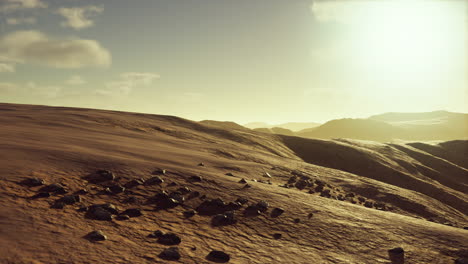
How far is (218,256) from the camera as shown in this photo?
15.3 feet

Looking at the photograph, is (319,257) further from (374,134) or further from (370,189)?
(374,134)

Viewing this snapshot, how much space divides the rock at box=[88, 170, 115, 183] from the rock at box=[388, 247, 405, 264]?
6.54m

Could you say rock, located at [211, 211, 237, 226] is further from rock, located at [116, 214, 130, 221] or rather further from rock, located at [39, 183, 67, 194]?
rock, located at [39, 183, 67, 194]

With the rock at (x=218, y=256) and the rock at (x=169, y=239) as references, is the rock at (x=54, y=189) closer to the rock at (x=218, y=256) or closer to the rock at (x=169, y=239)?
the rock at (x=169, y=239)

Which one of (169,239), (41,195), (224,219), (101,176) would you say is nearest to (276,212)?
(224,219)

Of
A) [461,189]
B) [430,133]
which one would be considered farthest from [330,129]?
[461,189]

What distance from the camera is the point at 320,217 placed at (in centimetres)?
712

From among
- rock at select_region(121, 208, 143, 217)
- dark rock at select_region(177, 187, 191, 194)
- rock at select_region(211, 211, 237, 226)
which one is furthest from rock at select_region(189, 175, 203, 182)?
rock at select_region(121, 208, 143, 217)

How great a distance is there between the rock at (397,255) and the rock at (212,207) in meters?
3.56

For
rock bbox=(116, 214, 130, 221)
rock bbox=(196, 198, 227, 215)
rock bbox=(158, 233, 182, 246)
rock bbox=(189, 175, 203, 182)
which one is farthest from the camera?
rock bbox=(189, 175, 203, 182)

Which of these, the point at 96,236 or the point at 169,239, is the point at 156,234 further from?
the point at 96,236

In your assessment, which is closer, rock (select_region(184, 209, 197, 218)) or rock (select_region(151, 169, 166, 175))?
rock (select_region(184, 209, 197, 218))

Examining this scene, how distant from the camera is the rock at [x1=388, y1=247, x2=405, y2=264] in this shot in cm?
543

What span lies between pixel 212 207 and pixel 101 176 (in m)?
2.99
